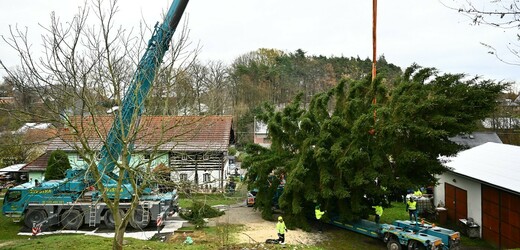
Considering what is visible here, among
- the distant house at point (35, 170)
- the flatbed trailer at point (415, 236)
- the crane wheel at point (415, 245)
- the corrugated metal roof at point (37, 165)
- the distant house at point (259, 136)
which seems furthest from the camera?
the distant house at point (259, 136)

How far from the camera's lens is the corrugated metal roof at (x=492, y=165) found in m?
15.2

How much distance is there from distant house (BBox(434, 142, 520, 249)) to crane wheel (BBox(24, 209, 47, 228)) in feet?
55.0

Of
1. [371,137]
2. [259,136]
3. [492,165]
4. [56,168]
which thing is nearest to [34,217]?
[56,168]

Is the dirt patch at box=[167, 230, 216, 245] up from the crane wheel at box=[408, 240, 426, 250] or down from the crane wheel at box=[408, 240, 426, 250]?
down

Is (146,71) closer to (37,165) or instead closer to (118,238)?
(118,238)

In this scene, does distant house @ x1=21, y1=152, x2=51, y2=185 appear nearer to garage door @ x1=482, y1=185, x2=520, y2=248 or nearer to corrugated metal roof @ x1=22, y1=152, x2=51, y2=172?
corrugated metal roof @ x1=22, y1=152, x2=51, y2=172

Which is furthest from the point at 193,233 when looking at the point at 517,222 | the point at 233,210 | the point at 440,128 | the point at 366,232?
the point at 517,222

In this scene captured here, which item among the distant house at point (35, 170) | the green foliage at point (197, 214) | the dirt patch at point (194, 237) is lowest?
the dirt patch at point (194, 237)

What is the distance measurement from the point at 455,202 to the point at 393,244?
6.87 meters

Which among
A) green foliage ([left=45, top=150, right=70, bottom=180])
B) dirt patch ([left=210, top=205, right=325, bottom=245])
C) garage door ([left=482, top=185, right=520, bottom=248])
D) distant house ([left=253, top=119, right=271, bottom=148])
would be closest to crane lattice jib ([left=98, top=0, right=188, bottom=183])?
dirt patch ([left=210, top=205, right=325, bottom=245])

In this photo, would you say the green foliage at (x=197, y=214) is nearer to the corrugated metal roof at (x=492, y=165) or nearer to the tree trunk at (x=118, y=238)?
the tree trunk at (x=118, y=238)

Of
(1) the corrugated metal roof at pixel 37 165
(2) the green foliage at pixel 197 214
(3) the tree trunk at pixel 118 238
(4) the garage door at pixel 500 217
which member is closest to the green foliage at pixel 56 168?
(1) the corrugated metal roof at pixel 37 165

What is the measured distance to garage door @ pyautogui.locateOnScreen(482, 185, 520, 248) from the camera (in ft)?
47.1

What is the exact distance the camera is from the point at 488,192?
16.2m
